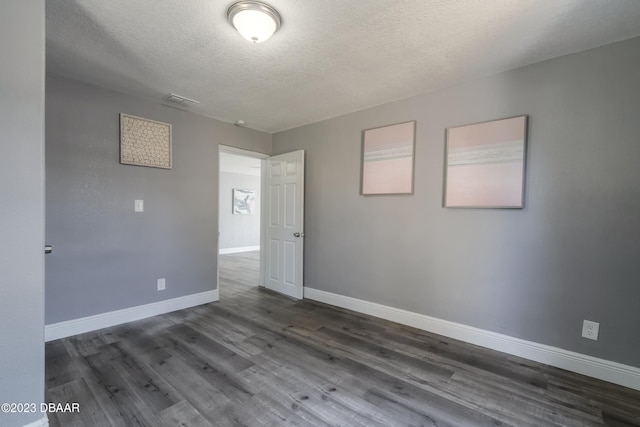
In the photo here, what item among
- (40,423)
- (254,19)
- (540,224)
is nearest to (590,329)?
(540,224)

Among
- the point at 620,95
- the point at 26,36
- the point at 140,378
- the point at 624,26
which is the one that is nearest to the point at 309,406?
the point at 140,378

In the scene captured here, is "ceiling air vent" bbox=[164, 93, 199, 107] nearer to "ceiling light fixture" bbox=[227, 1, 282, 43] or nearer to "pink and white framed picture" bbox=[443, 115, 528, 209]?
"ceiling light fixture" bbox=[227, 1, 282, 43]

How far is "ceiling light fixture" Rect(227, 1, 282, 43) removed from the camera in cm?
169

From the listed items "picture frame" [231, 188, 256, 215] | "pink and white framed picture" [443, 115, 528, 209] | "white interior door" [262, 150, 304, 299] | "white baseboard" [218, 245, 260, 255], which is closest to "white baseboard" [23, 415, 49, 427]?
"white interior door" [262, 150, 304, 299]

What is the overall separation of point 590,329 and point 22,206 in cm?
374

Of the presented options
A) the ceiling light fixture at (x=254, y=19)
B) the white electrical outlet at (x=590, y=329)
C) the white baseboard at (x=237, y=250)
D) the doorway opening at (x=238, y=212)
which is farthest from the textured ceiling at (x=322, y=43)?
the white baseboard at (x=237, y=250)

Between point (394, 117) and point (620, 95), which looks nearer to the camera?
point (620, 95)

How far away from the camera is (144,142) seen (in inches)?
124

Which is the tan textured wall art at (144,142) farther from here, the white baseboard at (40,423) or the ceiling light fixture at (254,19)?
the white baseboard at (40,423)

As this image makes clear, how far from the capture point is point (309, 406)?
177 centimetres

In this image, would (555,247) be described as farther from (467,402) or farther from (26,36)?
(26,36)

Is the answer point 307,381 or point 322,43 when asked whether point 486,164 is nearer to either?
point 322,43

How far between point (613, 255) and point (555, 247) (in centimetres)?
33

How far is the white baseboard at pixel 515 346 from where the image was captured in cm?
203
